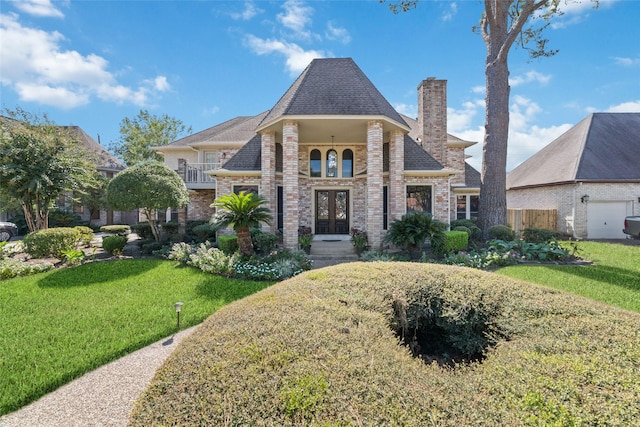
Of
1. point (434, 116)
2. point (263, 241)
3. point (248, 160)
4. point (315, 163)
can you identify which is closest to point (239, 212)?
point (263, 241)

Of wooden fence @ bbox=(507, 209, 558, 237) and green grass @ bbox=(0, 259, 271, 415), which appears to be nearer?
green grass @ bbox=(0, 259, 271, 415)

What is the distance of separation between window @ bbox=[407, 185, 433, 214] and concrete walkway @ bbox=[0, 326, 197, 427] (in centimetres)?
1071

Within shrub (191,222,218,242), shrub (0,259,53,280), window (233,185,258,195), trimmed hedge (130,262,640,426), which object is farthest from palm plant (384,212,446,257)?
shrub (0,259,53,280)

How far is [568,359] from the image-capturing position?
2027mm

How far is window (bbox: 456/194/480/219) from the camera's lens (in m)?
17.5

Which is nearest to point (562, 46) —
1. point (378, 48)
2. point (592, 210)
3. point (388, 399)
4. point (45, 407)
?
point (592, 210)

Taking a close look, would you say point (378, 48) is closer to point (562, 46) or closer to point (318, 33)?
point (318, 33)

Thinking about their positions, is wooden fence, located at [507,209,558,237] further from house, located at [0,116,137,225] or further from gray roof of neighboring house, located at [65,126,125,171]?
gray roof of neighboring house, located at [65,126,125,171]

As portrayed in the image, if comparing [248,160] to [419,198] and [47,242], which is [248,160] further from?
[419,198]

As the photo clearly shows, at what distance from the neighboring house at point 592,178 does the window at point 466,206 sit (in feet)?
13.3

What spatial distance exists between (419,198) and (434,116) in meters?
6.08

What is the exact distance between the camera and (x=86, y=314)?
18.4 feet

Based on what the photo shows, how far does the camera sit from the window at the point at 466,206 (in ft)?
57.5

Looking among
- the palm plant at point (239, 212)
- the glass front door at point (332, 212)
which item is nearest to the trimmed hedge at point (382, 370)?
the palm plant at point (239, 212)
